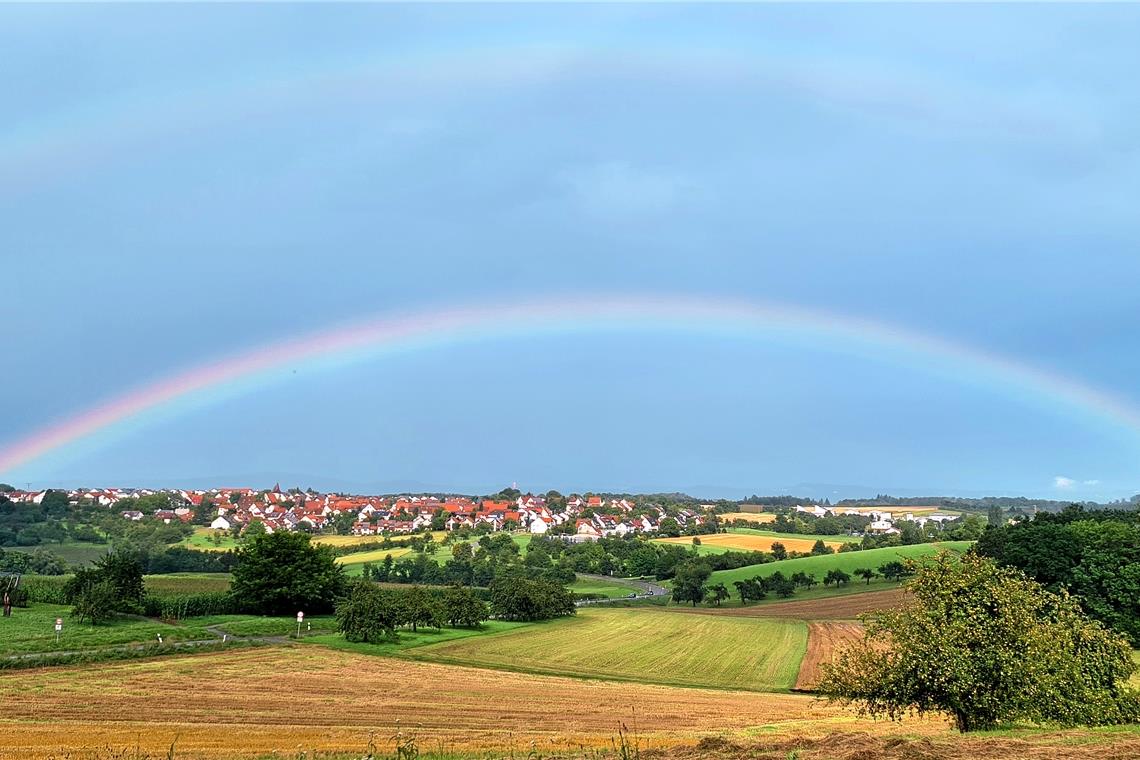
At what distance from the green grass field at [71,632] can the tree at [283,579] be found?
7.20 meters

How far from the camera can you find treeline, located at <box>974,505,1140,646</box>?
192ft

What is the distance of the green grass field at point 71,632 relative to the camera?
4369 centimetres

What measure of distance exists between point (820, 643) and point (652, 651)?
50.6 feet

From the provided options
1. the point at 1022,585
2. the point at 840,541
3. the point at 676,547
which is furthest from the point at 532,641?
the point at 840,541

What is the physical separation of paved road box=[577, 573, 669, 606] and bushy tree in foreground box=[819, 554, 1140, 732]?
79766 millimetres

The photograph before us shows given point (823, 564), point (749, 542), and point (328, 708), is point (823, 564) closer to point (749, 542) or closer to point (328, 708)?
point (749, 542)

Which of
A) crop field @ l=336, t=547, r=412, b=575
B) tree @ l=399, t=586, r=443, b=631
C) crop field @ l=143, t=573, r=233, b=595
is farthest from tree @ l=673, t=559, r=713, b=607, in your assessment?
crop field @ l=143, t=573, r=233, b=595

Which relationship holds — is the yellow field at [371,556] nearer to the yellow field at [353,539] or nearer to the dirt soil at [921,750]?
the yellow field at [353,539]

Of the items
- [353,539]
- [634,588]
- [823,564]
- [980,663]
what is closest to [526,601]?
[634,588]

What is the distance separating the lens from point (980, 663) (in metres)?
20.5

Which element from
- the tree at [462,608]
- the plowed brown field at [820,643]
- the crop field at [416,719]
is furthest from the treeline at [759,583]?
the crop field at [416,719]

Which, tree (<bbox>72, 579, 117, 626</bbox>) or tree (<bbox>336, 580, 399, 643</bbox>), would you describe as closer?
tree (<bbox>72, 579, 117, 626</bbox>)

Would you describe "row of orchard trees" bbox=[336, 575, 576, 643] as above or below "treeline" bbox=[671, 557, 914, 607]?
above

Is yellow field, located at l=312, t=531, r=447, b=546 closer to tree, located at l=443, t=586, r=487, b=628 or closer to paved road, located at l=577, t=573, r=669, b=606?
paved road, located at l=577, t=573, r=669, b=606
